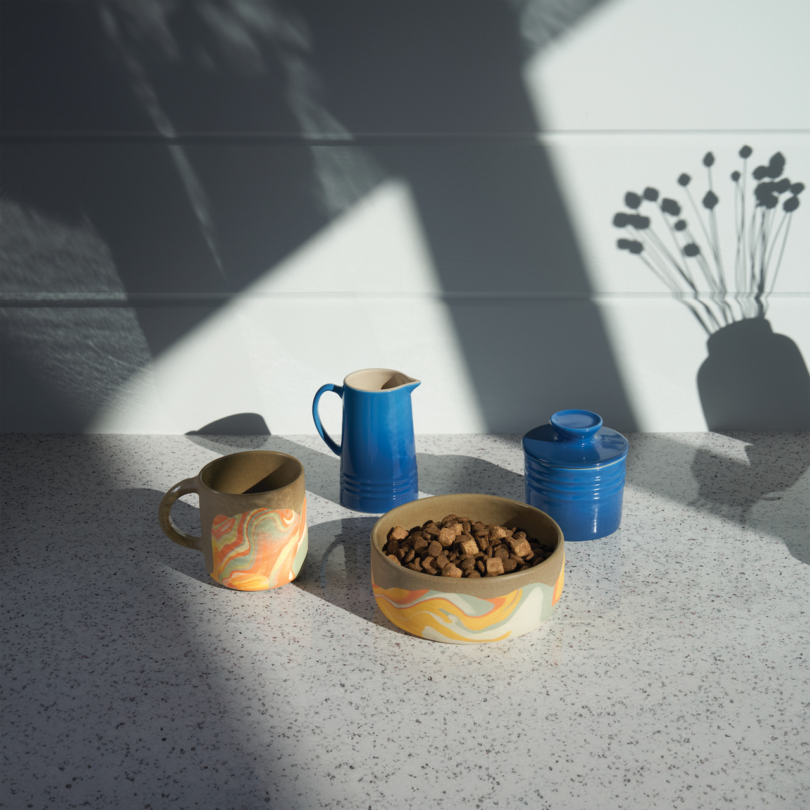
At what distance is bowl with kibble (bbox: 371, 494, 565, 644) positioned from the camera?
2.47ft

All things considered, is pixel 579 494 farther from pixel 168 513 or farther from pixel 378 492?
pixel 168 513

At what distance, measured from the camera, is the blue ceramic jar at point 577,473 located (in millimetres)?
943

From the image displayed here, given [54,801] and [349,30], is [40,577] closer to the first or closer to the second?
[54,801]

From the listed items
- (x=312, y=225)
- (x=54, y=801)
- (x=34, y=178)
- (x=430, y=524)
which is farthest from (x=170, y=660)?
(x=34, y=178)

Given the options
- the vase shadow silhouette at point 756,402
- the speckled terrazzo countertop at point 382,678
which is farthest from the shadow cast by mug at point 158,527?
the vase shadow silhouette at point 756,402

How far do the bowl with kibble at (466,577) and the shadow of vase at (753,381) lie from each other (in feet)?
1.99

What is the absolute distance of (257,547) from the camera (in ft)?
2.79

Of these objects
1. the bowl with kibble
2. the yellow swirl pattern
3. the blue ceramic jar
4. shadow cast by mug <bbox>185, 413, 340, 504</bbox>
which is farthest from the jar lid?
shadow cast by mug <bbox>185, 413, 340, 504</bbox>

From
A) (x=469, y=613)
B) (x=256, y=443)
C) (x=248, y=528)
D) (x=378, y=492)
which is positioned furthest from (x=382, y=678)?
(x=256, y=443)

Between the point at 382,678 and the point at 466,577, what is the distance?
124mm

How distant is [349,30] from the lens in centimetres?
117

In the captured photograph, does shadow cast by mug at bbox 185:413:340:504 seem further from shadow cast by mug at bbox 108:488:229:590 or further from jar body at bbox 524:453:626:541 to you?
jar body at bbox 524:453:626:541

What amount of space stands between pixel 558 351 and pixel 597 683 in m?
0.67

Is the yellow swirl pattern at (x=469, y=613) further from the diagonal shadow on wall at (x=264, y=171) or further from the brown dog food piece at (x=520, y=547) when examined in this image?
the diagonal shadow on wall at (x=264, y=171)
